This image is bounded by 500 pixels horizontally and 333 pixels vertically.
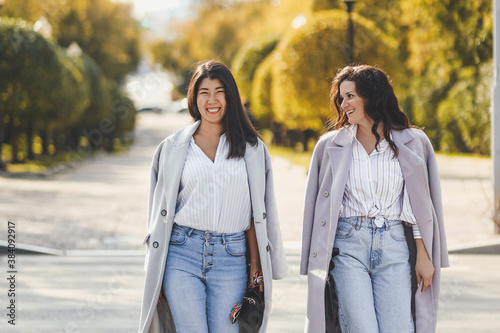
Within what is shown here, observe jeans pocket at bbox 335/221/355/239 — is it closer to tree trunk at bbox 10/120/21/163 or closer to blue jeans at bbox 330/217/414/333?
blue jeans at bbox 330/217/414/333

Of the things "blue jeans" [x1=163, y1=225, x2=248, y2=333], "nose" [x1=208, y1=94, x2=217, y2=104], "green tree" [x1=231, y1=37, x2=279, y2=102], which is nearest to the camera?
"blue jeans" [x1=163, y1=225, x2=248, y2=333]

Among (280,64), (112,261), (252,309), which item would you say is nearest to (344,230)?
(252,309)

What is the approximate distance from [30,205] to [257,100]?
21394 millimetres

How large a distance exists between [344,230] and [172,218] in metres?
0.86

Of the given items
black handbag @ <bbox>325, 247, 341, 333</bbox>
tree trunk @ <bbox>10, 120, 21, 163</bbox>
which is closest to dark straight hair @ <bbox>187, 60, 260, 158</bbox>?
black handbag @ <bbox>325, 247, 341, 333</bbox>

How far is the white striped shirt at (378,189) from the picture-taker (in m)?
3.94

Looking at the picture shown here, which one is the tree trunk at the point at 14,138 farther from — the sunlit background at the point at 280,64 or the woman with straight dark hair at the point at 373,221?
the woman with straight dark hair at the point at 373,221

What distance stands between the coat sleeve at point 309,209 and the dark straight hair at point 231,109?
391mm

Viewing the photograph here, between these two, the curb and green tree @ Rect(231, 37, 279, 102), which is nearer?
the curb

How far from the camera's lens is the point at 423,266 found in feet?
13.2

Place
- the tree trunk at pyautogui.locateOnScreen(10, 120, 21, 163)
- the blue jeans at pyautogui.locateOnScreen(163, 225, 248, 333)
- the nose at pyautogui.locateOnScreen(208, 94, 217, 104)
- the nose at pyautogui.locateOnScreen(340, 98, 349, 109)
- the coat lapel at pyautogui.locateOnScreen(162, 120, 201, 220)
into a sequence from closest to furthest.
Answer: the blue jeans at pyautogui.locateOnScreen(163, 225, 248, 333), the coat lapel at pyautogui.locateOnScreen(162, 120, 201, 220), the nose at pyautogui.locateOnScreen(208, 94, 217, 104), the nose at pyautogui.locateOnScreen(340, 98, 349, 109), the tree trunk at pyautogui.locateOnScreen(10, 120, 21, 163)

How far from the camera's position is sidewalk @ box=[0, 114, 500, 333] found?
22.5 feet

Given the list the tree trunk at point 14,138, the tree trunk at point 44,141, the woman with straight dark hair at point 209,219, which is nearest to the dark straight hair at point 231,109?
the woman with straight dark hair at point 209,219

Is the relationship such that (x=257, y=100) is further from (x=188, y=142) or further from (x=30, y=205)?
(x=188, y=142)
